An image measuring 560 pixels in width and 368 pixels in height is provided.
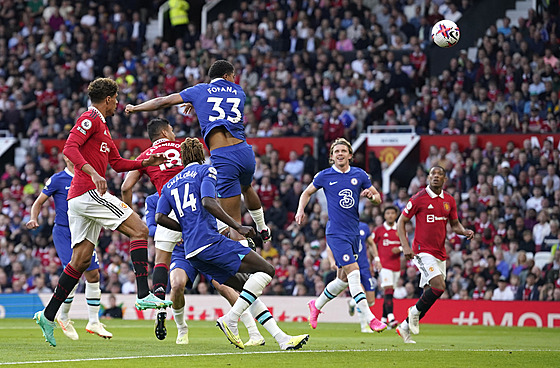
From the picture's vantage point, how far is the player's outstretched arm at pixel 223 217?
8930 millimetres

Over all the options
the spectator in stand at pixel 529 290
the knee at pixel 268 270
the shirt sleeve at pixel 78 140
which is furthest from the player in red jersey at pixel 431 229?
the spectator in stand at pixel 529 290

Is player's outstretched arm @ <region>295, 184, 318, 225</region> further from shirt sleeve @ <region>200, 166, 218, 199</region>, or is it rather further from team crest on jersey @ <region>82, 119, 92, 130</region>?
team crest on jersey @ <region>82, 119, 92, 130</region>

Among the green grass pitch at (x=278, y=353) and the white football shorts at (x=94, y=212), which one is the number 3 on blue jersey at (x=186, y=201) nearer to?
the white football shorts at (x=94, y=212)

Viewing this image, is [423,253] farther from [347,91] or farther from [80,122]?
[347,91]

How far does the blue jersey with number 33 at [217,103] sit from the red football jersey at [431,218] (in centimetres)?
339

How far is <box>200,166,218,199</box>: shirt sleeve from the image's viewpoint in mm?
9234

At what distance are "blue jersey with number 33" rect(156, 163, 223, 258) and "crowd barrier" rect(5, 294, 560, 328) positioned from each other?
33.9 feet

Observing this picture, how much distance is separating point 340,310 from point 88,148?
10.8m

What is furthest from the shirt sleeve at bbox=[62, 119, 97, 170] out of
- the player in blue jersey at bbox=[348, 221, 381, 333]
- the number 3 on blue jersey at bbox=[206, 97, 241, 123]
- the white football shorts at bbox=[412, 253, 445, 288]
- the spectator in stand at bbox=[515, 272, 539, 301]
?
the spectator in stand at bbox=[515, 272, 539, 301]

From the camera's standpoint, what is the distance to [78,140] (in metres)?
10.2

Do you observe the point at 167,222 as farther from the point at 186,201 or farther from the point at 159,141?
the point at 159,141

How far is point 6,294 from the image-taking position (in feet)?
68.2

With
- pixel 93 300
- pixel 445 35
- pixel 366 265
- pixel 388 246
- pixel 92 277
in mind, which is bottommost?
pixel 366 265

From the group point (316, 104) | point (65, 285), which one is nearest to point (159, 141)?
point (65, 285)
